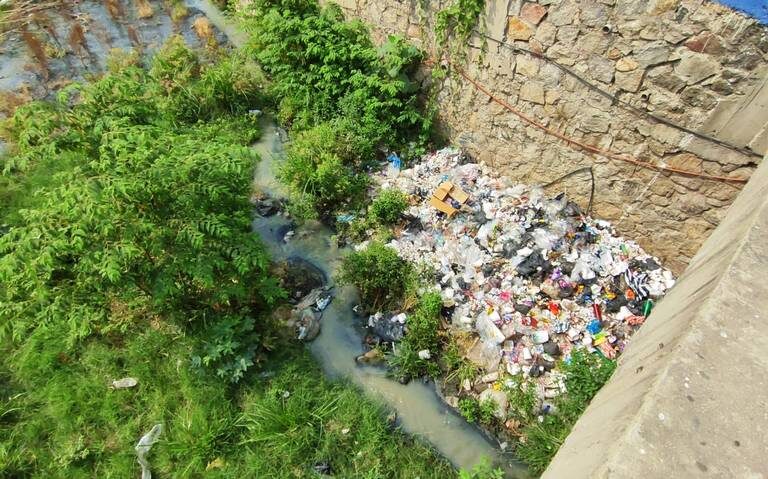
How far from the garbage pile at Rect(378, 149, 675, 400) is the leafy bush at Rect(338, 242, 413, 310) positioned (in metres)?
0.28

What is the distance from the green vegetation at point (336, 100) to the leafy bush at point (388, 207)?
39cm

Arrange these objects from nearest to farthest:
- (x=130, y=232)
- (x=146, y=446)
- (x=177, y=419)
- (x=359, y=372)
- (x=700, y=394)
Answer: (x=700, y=394) < (x=130, y=232) < (x=146, y=446) < (x=177, y=419) < (x=359, y=372)

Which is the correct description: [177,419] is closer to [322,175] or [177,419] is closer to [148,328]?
[148,328]

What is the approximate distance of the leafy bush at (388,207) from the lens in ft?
15.2

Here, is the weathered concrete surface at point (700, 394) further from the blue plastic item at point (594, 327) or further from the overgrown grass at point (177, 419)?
the overgrown grass at point (177, 419)

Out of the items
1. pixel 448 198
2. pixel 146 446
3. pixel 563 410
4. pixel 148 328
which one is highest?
pixel 448 198

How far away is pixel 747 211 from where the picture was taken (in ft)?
7.82

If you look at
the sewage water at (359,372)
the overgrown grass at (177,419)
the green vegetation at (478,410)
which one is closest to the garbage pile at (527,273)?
the green vegetation at (478,410)

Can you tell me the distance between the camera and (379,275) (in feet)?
13.5

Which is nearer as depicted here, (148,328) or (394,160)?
(148,328)

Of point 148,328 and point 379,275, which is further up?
point 379,275

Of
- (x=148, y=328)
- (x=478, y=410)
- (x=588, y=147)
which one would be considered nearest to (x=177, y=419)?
(x=148, y=328)

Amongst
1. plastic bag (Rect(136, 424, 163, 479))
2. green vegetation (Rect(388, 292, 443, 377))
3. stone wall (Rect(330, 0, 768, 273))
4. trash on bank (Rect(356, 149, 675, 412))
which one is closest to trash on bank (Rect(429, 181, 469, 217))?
trash on bank (Rect(356, 149, 675, 412))

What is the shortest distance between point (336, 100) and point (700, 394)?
5005 mm
